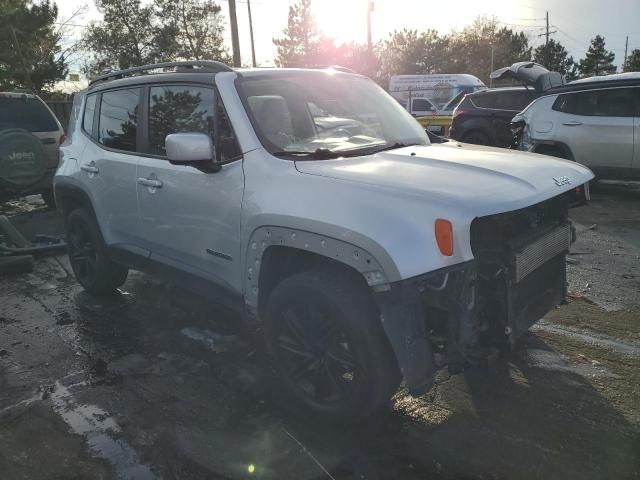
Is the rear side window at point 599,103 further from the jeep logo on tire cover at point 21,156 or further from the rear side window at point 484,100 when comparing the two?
the jeep logo on tire cover at point 21,156

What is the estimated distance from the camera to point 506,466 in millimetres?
2631

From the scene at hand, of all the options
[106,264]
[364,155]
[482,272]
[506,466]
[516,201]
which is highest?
[364,155]

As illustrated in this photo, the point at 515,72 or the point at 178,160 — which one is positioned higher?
the point at 515,72

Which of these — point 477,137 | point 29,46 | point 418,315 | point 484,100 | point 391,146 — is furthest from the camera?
point 29,46

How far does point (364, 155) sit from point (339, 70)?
49.3 inches

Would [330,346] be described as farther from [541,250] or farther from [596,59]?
[596,59]

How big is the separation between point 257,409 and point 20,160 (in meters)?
6.07

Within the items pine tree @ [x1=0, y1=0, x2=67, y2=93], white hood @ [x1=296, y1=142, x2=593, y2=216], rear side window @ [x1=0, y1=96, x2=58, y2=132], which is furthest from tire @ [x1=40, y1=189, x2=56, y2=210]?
pine tree @ [x1=0, y1=0, x2=67, y2=93]

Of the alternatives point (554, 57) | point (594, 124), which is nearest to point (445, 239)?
point (594, 124)

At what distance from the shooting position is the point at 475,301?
8.87ft

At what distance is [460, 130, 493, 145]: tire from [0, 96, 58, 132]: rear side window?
790cm

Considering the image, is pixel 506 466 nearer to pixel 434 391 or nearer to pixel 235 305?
pixel 434 391

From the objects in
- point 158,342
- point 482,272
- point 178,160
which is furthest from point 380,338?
point 158,342

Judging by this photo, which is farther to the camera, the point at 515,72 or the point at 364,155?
the point at 515,72
